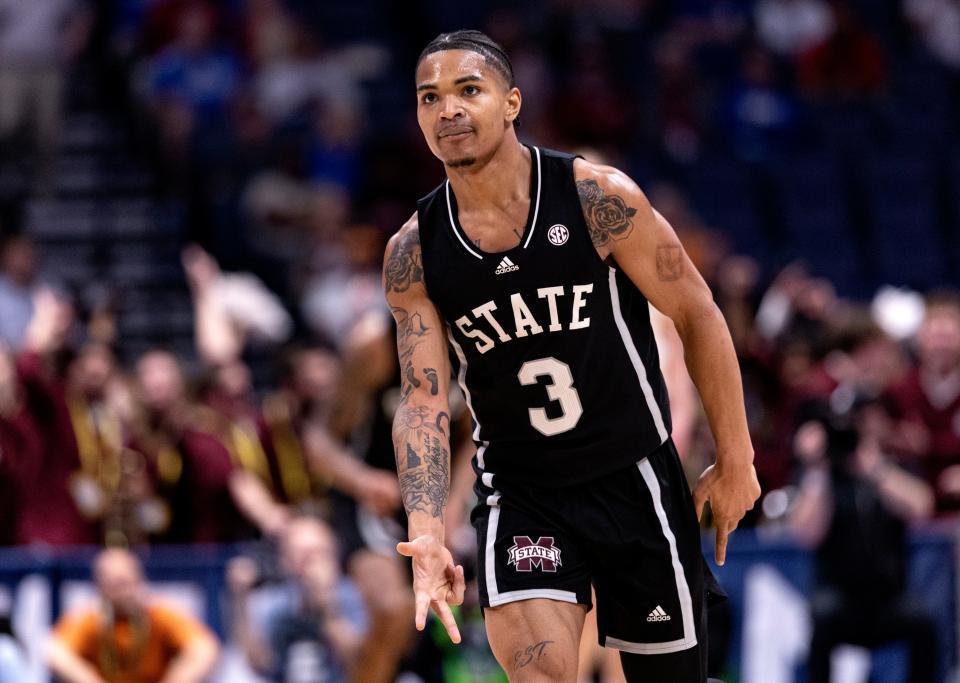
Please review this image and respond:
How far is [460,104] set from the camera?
15.7 feet

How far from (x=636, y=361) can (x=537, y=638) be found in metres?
0.91

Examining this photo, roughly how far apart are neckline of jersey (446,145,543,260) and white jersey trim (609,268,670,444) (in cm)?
28

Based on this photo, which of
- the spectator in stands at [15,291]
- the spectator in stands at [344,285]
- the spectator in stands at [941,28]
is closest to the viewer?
the spectator in stands at [15,291]

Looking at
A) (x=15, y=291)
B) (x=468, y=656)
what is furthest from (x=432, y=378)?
(x=15, y=291)

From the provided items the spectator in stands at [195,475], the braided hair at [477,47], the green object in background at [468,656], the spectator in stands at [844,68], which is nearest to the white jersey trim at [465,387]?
the braided hair at [477,47]

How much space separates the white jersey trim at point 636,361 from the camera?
4980mm

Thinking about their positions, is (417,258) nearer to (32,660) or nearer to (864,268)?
(32,660)

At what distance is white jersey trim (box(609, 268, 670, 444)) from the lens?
16.3 feet

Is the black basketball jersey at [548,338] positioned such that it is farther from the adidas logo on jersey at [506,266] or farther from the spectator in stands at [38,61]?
the spectator in stands at [38,61]

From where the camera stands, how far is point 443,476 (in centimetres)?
493

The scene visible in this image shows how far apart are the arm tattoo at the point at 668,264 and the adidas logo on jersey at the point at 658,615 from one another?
39.7 inches

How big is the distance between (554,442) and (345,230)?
27.5ft

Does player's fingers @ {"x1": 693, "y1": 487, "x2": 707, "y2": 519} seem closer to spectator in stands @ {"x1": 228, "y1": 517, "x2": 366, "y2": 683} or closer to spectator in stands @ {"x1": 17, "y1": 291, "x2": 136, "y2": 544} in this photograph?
spectator in stands @ {"x1": 228, "y1": 517, "x2": 366, "y2": 683}

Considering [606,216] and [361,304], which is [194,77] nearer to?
[361,304]
